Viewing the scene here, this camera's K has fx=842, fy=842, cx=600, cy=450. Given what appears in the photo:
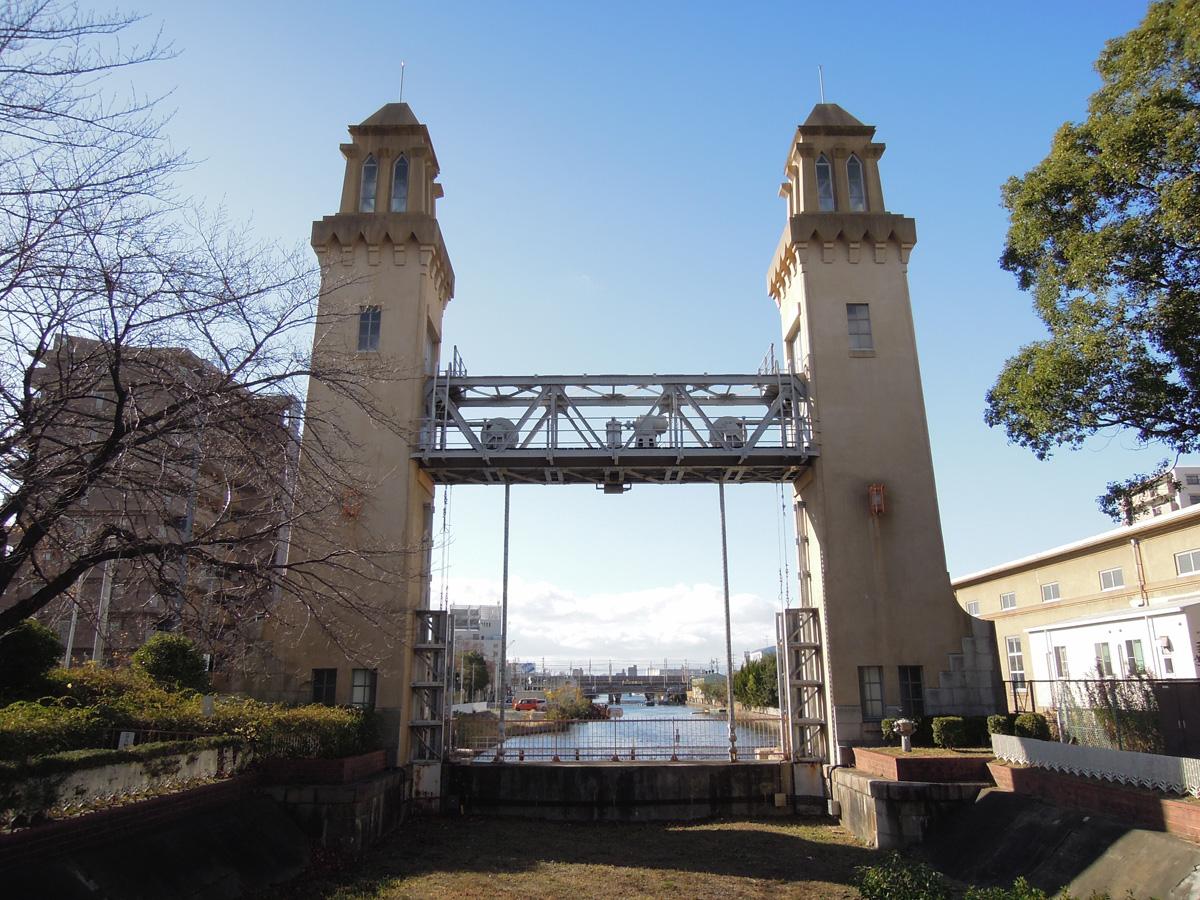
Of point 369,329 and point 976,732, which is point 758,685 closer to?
point 976,732

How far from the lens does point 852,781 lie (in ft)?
55.7

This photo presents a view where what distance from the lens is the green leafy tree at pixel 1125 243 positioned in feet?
39.4

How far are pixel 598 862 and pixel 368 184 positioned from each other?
17893 mm

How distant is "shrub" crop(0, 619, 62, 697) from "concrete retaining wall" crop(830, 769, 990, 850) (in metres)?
15.1

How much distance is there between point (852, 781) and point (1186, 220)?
1161 centimetres

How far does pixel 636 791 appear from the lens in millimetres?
19344

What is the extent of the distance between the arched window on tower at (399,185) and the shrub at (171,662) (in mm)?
12471

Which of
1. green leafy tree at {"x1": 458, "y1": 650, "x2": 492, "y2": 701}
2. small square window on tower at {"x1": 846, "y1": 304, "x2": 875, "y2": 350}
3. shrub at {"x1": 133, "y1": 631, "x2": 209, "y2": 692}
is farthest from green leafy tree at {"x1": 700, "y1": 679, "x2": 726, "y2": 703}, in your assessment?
shrub at {"x1": 133, "y1": 631, "x2": 209, "y2": 692}

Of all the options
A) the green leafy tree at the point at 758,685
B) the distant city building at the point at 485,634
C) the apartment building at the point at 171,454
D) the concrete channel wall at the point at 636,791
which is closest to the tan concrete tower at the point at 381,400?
the concrete channel wall at the point at 636,791

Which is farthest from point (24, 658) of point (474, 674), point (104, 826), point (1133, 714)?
point (474, 674)

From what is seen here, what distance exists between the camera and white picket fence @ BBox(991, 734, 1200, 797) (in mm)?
10305

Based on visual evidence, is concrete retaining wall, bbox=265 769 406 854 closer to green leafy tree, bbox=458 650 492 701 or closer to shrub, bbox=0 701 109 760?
shrub, bbox=0 701 109 760

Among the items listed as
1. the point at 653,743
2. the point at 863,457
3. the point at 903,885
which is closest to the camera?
the point at 903,885

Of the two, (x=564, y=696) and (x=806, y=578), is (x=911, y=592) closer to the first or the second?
(x=806, y=578)
